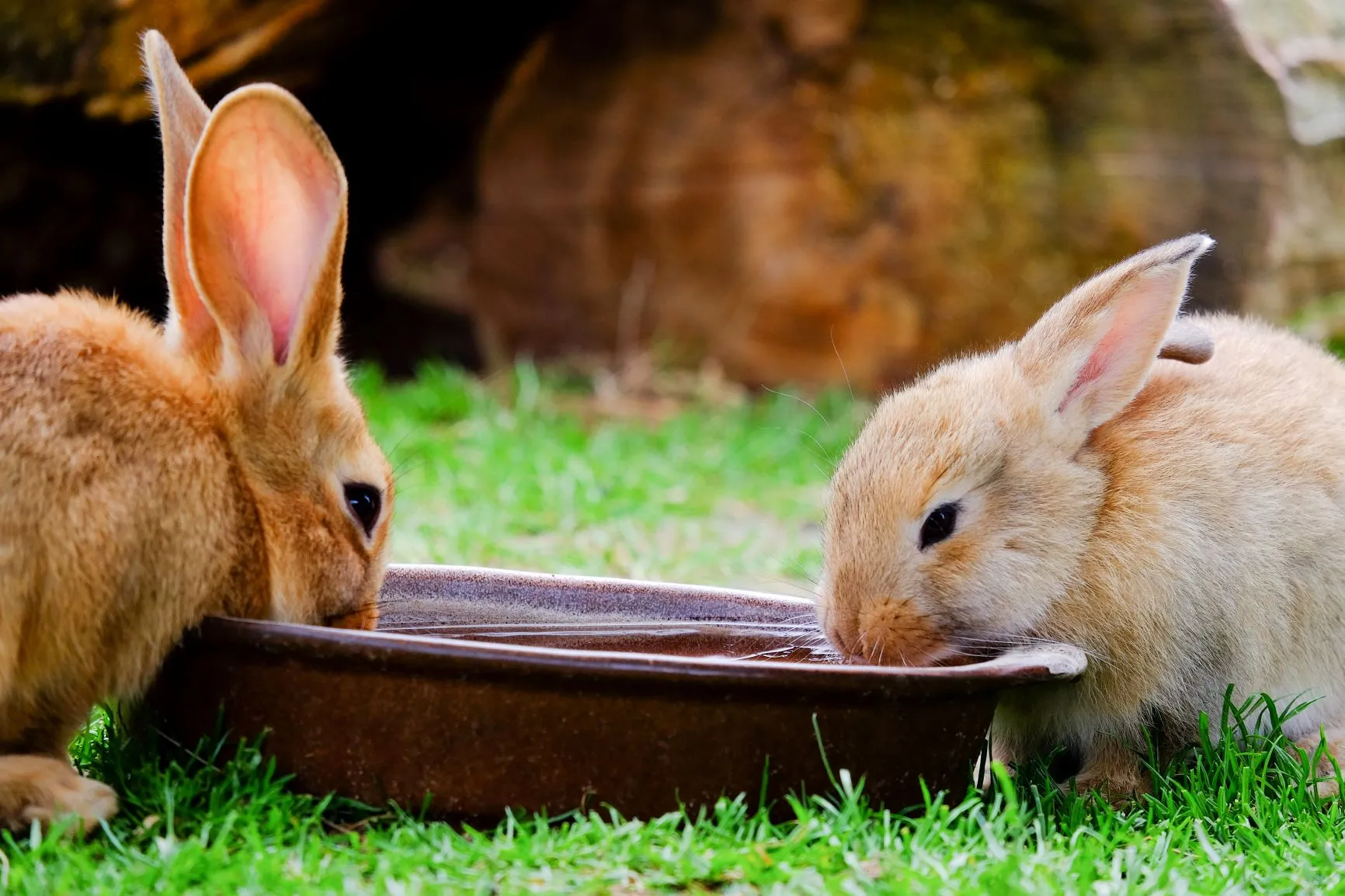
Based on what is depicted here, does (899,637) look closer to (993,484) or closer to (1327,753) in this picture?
(993,484)

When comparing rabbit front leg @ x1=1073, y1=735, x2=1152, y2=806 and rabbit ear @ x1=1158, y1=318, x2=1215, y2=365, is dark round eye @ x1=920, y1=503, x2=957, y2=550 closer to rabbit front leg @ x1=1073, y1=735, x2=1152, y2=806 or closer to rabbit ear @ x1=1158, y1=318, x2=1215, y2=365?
rabbit front leg @ x1=1073, y1=735, x2=1152, y2=806

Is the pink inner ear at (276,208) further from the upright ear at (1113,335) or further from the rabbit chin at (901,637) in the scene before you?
the upright ear at (1113,335)

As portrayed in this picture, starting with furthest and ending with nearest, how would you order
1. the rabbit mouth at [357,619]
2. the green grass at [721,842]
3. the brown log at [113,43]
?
the brown log at [113,43], the rabbit mouth at [357,619], the green grass at [721,842]

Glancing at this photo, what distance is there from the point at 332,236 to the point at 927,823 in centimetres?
141

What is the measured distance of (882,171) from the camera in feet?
25.0

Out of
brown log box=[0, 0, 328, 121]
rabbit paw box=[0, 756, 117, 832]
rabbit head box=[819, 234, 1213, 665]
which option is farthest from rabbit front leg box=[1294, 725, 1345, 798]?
brown log box=[0, 0, 328, 121]

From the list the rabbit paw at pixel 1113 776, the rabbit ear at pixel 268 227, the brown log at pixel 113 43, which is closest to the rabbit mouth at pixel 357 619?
the rabbit ear at pixel 268 227

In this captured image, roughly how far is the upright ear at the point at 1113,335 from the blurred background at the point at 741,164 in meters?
3.55

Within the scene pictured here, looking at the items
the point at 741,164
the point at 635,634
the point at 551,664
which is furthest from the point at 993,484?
the point at 741,164

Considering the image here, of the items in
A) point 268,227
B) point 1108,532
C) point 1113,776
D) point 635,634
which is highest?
point 268,227

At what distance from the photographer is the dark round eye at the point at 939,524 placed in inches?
124

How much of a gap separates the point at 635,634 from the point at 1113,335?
3.91 feet

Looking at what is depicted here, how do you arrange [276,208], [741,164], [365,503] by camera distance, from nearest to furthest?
[276,208] → [365,503] → [741,164]

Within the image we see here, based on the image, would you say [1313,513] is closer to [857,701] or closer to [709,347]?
[857,701]
